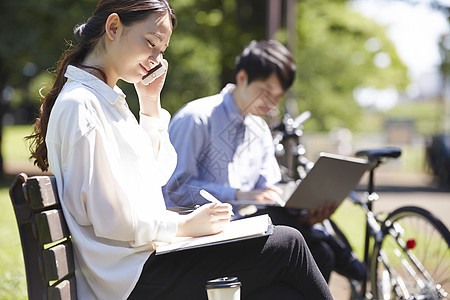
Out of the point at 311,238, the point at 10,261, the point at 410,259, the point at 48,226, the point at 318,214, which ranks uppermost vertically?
the point at 48,226

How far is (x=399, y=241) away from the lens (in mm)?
3795

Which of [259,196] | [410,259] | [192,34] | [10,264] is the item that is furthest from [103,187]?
[192,34]

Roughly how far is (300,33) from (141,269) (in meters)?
12.9

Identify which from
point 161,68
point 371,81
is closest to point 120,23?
point 161,68

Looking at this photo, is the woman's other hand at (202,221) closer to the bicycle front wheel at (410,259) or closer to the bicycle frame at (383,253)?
the bicycle front wheel at (410,259)

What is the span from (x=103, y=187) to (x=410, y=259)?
2203mm

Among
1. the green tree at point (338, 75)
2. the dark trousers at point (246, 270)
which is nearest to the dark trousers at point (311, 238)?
the dark trousers at point (246, 270)

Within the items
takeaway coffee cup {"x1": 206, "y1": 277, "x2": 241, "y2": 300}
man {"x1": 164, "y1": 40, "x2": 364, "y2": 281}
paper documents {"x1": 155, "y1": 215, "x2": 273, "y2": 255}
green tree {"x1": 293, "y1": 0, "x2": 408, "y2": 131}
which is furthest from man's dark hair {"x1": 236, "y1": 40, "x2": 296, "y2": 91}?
green tree {"x1": 293, "y1": 0, "x2": 408, "y2": 131}

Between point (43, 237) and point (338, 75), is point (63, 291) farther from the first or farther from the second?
point (338, 75)

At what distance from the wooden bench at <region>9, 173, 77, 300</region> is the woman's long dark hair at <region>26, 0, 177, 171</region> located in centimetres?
27

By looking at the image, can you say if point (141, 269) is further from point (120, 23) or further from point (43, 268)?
point (120, 23)

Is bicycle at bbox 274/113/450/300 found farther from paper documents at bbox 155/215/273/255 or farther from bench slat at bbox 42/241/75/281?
bench slat at bbox 42/241/75/281

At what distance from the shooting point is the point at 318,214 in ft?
11.9

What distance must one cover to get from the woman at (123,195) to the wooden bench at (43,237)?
50 millimetres
